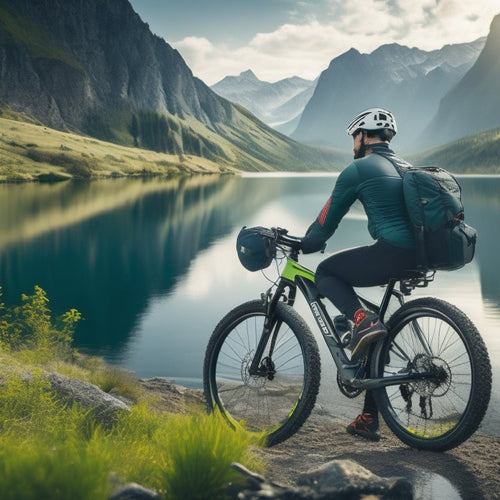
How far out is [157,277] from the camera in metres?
29.1

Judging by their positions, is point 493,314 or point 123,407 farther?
point 493,314

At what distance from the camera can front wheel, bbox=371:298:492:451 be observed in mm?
4766

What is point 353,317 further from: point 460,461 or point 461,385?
point 460,461

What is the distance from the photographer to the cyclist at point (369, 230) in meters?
5.15

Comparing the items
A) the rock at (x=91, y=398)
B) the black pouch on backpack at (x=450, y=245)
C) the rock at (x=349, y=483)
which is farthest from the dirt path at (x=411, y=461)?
the black pouch on backpack at (x=450, y=245)

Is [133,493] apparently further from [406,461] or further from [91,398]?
[91,398]

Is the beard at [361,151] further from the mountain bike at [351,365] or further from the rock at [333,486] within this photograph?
the rock at [333,486]

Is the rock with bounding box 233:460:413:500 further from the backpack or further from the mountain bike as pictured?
the backpack

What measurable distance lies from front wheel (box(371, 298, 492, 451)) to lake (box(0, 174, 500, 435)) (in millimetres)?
2620

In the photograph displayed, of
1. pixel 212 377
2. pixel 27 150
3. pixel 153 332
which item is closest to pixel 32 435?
pixel 212 377

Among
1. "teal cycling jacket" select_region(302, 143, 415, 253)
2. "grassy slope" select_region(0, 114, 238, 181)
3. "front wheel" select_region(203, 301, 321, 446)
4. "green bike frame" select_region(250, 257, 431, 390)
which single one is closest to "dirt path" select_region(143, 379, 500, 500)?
"front wheel" select_region(203, 301, 321, 446)

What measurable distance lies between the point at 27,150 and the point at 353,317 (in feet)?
488

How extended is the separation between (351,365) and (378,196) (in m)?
1.61

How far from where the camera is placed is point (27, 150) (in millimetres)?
141500
